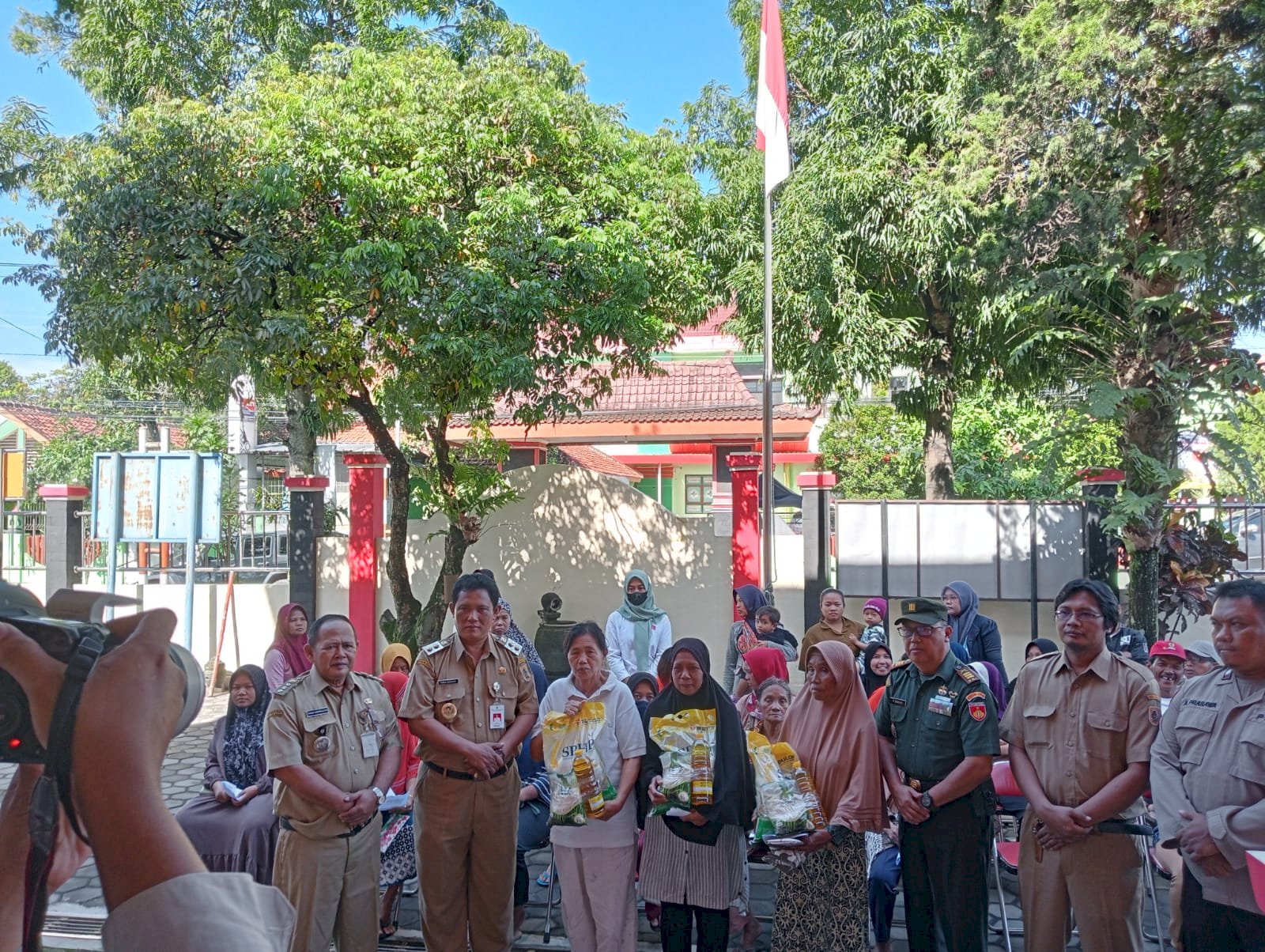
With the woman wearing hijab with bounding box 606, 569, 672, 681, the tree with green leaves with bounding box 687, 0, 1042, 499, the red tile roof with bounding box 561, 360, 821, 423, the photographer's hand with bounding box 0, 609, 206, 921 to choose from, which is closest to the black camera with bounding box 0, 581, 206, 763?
the photographer's hand with bounding box 0, 609, 206, 921

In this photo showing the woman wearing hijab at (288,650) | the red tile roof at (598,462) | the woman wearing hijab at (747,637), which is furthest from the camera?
the red tile roof at (598,462)

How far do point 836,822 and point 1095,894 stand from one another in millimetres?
905

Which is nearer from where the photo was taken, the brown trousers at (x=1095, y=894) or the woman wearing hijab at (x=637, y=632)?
the brown trousers at (x=1095, y=894)

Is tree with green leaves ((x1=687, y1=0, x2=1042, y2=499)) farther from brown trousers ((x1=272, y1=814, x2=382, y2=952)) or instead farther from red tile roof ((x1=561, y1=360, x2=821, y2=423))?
brown trousers ((x1=272, y1=814, x2=382, y2=952))

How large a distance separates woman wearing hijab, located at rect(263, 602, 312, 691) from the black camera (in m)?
4.74

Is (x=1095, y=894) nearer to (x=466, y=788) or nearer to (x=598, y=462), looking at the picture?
(x=466, y=788)

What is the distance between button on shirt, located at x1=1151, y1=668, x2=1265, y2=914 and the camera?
9.43ft

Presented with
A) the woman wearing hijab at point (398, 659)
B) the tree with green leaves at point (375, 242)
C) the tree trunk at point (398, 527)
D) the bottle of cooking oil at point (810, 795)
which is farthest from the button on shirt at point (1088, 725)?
the tree trunk at point (398, 527)

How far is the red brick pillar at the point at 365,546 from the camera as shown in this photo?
10.1 meters

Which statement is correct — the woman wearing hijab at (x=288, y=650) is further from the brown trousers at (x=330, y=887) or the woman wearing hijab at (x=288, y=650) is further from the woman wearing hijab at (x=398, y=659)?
the brown trousers at (x=330, y=887)

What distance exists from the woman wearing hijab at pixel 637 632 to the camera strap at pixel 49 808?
592 centimetres

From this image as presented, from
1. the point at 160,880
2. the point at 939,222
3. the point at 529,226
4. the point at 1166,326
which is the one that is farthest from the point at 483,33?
the point at 160,880

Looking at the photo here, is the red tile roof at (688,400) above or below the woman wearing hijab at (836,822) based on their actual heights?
above

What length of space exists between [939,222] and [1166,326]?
7.44 feet
